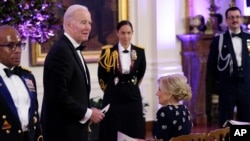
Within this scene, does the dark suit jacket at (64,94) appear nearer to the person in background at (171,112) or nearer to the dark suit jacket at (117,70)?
the person in background at (171,112)

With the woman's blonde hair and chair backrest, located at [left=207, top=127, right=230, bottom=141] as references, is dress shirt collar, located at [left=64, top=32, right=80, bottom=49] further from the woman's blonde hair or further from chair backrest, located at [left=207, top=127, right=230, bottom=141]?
chair backrest, located at [left=207, top=127, right=230, bottom=141]

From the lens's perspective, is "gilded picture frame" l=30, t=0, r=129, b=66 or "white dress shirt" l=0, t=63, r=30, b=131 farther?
"gilded picture frame" l=30, t=0, r=129, b=66

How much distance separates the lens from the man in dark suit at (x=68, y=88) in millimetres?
2995

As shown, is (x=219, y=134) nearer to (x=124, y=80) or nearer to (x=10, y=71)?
(x=10, y=71)

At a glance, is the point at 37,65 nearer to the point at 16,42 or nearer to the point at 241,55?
the point at 241,55

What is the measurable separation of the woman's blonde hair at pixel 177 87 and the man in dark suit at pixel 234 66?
2.09 metres

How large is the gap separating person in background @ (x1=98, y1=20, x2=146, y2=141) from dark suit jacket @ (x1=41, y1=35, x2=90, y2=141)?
1.34m

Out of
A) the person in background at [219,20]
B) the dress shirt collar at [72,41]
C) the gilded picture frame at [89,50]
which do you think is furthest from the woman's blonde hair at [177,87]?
the person in background at [219,20]

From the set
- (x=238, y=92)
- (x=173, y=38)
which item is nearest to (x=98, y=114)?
(x=238, y=92)

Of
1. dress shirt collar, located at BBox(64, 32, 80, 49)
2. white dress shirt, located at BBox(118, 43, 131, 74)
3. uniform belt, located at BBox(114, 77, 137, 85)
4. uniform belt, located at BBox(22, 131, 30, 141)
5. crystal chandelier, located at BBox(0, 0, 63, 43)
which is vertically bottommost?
uniform belt, located at BBox(22, 131, 30, 141)

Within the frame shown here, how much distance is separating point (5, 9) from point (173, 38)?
126 inches

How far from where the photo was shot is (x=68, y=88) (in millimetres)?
3031

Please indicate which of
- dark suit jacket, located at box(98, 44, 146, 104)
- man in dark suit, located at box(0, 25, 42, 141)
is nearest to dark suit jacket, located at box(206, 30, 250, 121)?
dark suit jacket, located at box(98, 44, 146, 104)

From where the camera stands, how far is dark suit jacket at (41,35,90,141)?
2988 mm
